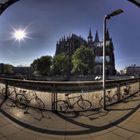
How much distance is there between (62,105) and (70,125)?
6.13 ft

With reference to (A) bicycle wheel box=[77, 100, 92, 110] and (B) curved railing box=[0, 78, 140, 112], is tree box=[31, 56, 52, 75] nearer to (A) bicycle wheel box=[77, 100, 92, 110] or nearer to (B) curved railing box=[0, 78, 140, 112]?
(B) curved railing box=[0, 78, 140, 112]

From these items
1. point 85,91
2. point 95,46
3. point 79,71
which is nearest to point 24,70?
point 95,46

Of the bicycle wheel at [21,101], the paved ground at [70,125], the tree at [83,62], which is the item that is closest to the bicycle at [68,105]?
the paved ground at [70,125]

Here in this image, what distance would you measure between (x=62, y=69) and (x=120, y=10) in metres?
54.6

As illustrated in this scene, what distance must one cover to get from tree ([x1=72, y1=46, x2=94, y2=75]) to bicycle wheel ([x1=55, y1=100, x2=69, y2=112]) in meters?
46.7

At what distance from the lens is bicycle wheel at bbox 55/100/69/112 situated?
6.02 meters

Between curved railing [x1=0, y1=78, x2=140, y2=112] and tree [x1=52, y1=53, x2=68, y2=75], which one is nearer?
curved railing [x1=0, y1=78, x2=140, y2=112]

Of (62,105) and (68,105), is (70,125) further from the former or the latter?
(62,105)

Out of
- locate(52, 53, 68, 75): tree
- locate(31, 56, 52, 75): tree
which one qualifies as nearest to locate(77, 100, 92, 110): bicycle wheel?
locate(52, 53, 68, 75): tree

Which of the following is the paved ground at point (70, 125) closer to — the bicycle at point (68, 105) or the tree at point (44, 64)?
the bicycle at point (68, 105)

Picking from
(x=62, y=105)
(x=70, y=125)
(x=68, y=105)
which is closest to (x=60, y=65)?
(x=62, y=105)

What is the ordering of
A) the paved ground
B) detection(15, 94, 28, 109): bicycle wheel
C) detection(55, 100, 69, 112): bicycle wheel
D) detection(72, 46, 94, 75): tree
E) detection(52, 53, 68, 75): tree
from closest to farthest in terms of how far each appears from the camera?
the paved ground < detection(55, 100, 69, 112): bicycle wheel < detection(15, 94, 28, 109): bicycle wheel < detection(72, 46, 94, 75): tree < detection(52, 53, 68, 75): tree

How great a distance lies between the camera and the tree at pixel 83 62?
53.3 meters

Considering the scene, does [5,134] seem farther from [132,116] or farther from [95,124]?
[132,116]
